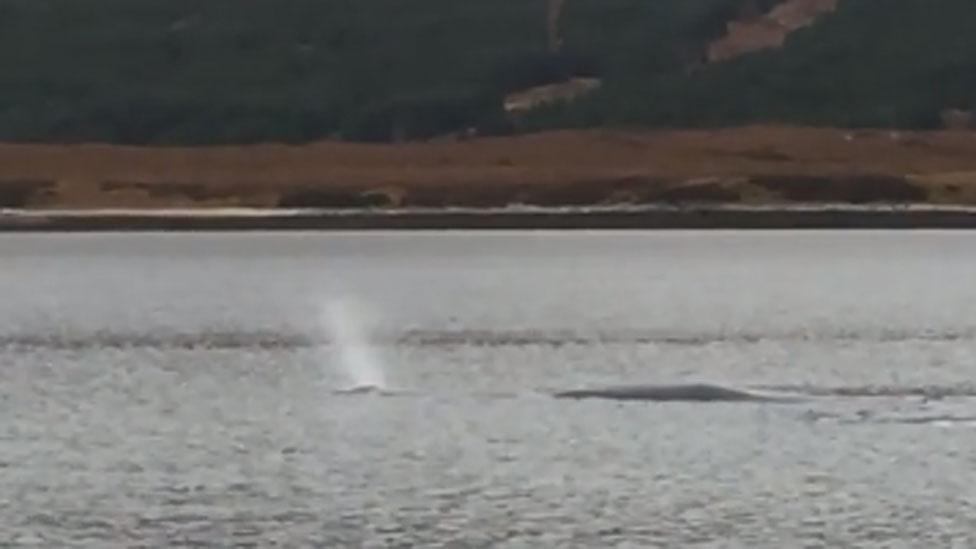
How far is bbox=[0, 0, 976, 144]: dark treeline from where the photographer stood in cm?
5209

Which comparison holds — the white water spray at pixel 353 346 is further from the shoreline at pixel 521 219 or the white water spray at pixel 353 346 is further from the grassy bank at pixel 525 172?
the grassy bank at pixel 525 172

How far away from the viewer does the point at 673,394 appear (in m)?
17.1

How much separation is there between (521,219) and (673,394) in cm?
2054

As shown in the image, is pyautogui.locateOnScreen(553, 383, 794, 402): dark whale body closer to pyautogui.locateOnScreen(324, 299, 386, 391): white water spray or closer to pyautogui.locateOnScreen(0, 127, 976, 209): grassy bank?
pyautogui.locateOnScreen(324, 299, 386, 391): white water spray

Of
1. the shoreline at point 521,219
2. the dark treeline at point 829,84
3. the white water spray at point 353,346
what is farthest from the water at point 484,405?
the dark treeline at point 829,84

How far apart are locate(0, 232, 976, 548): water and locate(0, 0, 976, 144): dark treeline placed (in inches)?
832

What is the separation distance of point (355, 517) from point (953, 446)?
11.6ft

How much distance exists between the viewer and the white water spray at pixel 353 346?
1833 centimetres

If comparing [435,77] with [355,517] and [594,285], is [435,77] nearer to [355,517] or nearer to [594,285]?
[594,285]

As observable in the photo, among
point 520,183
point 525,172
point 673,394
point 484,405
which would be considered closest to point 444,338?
point 673,394

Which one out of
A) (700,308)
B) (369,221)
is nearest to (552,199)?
(369,221)

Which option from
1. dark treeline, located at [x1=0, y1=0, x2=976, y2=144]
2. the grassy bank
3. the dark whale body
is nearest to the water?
the dark whale body

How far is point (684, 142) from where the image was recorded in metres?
48.3

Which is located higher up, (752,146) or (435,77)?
(435,77)
